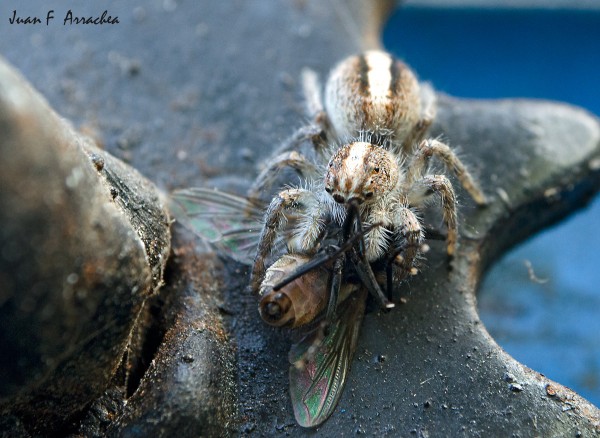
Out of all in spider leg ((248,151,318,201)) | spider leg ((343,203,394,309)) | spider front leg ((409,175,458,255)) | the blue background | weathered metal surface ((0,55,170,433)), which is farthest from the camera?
the blue background

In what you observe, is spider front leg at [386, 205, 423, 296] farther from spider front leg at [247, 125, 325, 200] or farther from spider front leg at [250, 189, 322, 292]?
spider front leg at [247, 125, 325, 200]

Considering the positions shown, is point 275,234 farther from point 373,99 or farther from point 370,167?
point 373,99

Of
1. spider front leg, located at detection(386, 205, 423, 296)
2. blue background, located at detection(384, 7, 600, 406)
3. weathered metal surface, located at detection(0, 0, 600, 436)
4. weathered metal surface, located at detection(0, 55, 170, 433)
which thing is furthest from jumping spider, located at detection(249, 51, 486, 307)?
blue background, located at detection(384, 7, 600, 406)

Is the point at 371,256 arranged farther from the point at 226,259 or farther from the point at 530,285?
the point at 530,285

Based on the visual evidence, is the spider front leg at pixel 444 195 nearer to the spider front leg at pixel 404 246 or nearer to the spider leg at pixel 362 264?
the spider front leg at pixel 404 246

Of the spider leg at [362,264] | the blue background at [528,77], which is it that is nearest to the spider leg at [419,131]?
the spider leg at [362,264]

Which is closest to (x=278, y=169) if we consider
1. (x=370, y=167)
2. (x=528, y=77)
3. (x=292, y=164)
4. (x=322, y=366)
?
(x=292, y=164)
